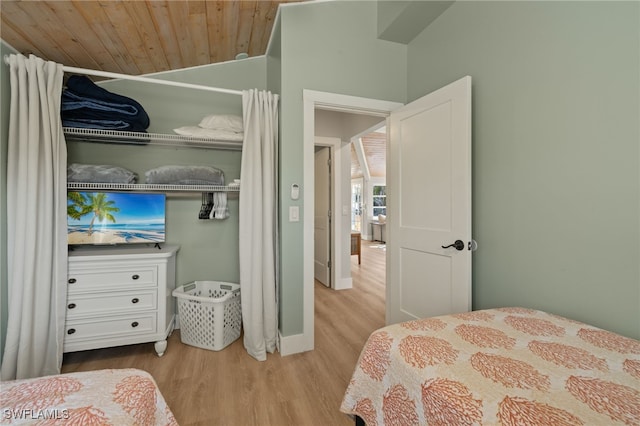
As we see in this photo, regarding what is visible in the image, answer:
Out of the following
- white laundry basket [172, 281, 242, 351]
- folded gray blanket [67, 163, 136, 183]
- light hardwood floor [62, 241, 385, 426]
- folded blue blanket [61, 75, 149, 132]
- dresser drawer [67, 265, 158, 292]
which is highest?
folded blue blanket [61, 75, 149, 132]

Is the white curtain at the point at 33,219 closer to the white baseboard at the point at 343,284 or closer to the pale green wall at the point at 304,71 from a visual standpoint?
the pale green wall at the point at 304,71

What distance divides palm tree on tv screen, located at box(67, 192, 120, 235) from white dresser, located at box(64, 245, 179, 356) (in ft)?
0.90

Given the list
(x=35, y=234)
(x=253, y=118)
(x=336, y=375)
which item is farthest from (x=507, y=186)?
(x=35, y=234)

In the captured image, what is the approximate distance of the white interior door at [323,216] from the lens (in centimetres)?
411

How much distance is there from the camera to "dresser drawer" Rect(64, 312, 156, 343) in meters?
1.91

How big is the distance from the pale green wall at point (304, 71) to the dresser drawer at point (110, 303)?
3.28 feet

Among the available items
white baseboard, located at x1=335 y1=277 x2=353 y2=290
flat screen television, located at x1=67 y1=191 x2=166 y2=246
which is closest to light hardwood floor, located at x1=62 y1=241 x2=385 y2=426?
flat screen television, located at x1=67 y1=191 x2=166 y2=246

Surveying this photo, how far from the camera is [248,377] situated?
1.89m

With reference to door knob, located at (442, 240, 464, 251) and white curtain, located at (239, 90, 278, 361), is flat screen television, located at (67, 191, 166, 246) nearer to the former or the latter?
white curtain, located at (239, 90, 278, 361)

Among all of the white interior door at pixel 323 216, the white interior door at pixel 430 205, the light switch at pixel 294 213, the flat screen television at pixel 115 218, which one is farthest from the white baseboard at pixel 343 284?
the flat screen television at pixel 115 218

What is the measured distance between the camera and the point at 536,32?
4.87ft

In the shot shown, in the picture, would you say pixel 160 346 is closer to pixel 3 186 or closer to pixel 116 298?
pixel 116 298

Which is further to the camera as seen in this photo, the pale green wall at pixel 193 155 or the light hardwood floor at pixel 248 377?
the pale green wall at pixel 193 155

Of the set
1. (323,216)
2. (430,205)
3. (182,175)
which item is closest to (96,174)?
(182,175)
